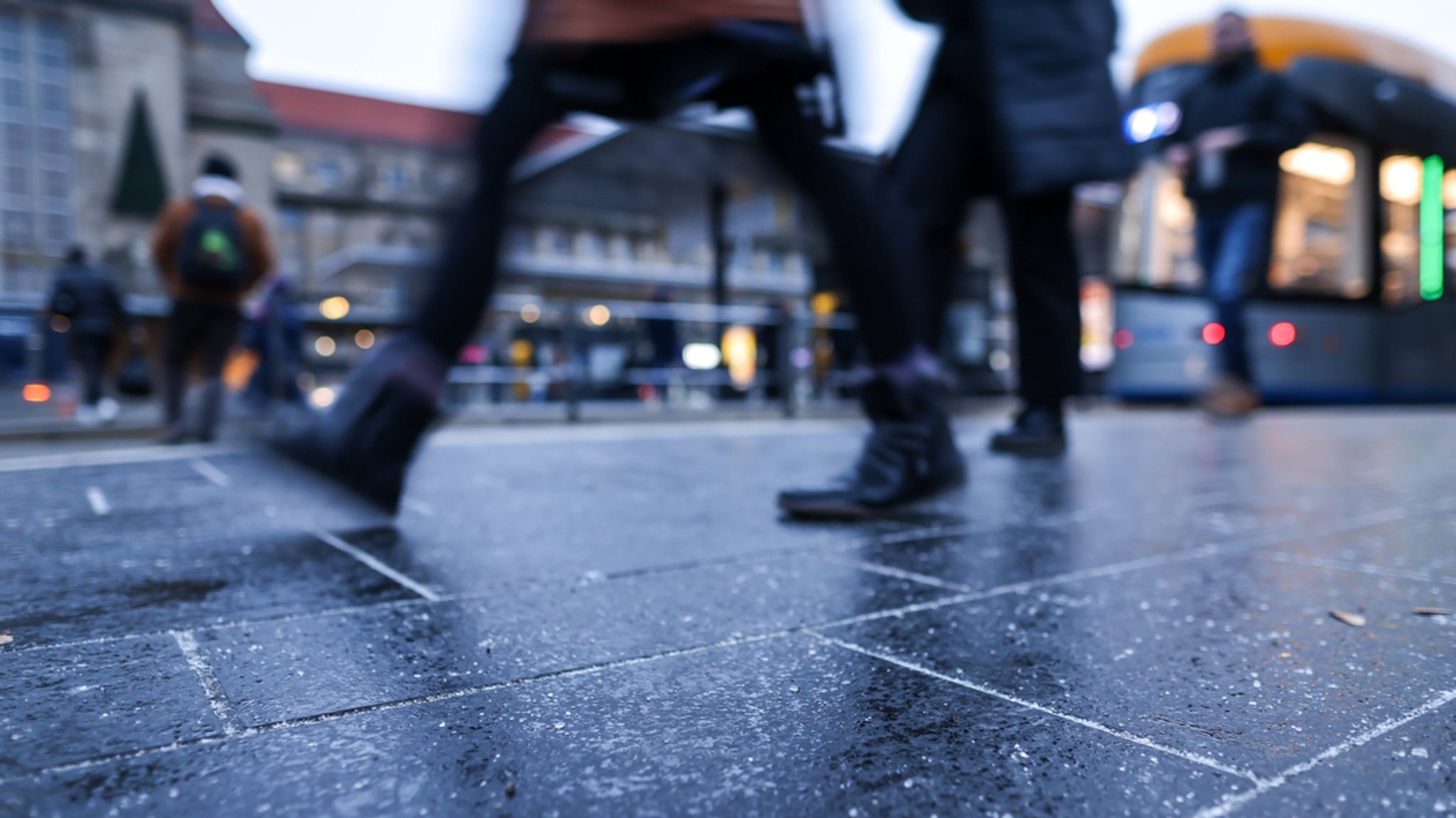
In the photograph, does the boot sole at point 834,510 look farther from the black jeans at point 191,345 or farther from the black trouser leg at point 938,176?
the black jeans at point 191,345

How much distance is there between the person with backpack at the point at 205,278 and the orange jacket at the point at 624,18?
13.3ft

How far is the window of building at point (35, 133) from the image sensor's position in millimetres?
33562

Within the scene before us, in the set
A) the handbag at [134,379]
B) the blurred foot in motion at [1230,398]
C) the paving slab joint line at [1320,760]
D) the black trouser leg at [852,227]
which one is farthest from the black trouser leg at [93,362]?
the paving slab joint line at [1320,760]

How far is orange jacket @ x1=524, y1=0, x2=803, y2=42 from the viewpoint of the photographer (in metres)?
1.77

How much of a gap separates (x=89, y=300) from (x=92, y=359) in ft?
2.13

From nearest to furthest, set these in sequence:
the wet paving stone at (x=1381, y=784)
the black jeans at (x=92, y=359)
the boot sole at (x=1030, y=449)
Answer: the wet paving stone at (x=1381, y=784) → the boot sole at (x=1030, y=449) → the black jeans at (x=92, y=359)

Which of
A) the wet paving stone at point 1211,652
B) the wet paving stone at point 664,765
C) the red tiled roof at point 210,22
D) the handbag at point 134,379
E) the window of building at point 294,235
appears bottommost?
the wet paving stone at point 1211,652

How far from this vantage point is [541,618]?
1.24m

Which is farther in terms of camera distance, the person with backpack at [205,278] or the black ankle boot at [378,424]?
the person with backpack at [205,278]

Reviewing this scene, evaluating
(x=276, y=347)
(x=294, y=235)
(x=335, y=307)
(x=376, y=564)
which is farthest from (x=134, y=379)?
(x=294, y=235)

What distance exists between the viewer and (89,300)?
8352 mm

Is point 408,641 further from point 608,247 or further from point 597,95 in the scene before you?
point 608,247

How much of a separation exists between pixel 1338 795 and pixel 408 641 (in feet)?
3.01

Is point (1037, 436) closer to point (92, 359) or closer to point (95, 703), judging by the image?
point (95, 703)
